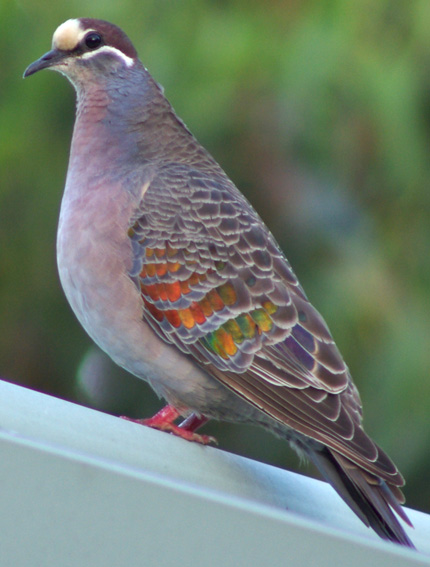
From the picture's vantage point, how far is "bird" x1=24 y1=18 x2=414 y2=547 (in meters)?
2.67

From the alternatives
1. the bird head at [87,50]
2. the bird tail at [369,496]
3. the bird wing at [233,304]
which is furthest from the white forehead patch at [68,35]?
the bird tail at [369,496]

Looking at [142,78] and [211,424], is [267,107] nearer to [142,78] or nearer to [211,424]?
[142,78]

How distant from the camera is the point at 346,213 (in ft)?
11.9

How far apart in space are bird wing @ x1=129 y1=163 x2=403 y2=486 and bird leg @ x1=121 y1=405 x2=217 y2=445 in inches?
6.4

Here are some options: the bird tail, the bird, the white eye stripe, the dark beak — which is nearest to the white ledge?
the bird tail

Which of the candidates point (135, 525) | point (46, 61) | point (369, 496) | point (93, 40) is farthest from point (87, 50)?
point (135, 525)

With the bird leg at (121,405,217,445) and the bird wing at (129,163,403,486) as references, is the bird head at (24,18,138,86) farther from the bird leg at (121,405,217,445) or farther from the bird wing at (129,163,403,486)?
the bird leg at (121,405,217,445)

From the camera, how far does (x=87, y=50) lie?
3.20 meters

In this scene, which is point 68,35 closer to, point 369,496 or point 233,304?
point 233,304

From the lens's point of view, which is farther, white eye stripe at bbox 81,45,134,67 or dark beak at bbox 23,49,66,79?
white eye stripe at bbox 81,45,134,67

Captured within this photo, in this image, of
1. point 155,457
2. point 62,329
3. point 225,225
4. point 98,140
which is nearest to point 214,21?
point 98,140

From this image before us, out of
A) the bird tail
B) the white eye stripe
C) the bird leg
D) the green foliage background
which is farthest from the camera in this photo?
the green foliage background

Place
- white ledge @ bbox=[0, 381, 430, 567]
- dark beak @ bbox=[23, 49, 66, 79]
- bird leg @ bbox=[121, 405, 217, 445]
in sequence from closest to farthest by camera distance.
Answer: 1. white ledge @ bbox=[0, 381, 430, 567]
2. bird leg @ bbox=[121, 405, 217, 445]
3. dark beak @ bbox=[23, 49, 66, 79]

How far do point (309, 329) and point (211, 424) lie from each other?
1100 millimetres
